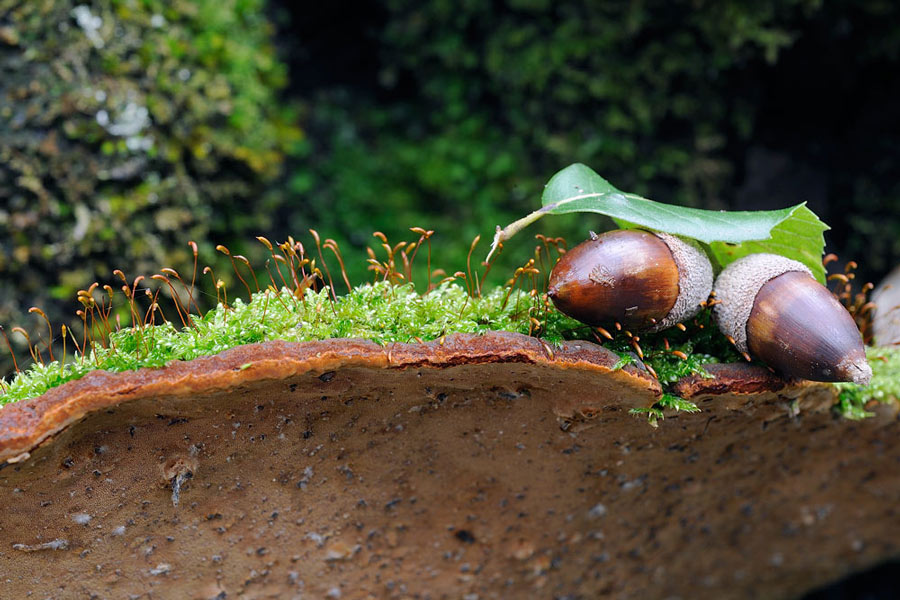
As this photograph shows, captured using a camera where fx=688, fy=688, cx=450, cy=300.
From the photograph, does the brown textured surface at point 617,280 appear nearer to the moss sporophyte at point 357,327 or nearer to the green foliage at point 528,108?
the moss sporophyte at point 357,327

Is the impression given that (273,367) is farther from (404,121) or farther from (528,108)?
(404,121)

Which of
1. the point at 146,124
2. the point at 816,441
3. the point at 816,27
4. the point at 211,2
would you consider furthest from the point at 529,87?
the point at 816,441

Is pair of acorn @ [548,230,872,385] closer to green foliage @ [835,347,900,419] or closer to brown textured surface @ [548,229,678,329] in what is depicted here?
brown textured surface @ [548,229,678,329]

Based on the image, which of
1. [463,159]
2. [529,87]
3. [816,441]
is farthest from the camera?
[463,159]

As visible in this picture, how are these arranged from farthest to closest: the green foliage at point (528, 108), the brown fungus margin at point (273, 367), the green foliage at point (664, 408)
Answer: the green foliage at point (528, 108) → the green foliage at point (664, 408) → the brown fungus margin at point (273, 367)

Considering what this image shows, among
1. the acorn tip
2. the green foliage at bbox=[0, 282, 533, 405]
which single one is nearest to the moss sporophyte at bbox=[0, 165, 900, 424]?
the green foliage at bbox=[0, 282, 533, 405]

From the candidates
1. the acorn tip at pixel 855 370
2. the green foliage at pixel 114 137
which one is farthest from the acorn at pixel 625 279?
the green foliage at pixel 114 137

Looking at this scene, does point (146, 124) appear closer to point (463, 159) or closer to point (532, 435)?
point (463, 159)
